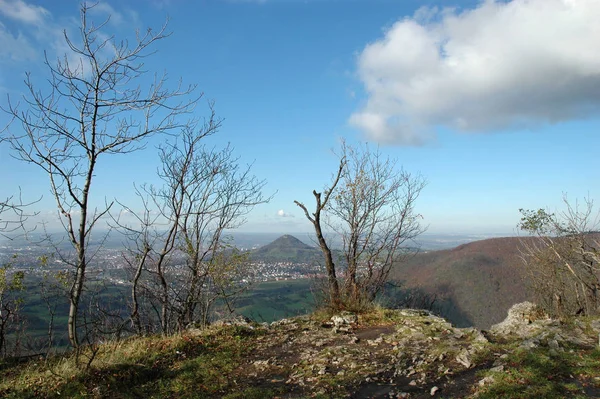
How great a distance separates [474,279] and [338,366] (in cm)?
6957

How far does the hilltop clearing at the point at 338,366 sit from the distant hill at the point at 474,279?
39.1 metres

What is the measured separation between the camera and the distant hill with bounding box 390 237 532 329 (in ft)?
165

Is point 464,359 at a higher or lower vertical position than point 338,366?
higher

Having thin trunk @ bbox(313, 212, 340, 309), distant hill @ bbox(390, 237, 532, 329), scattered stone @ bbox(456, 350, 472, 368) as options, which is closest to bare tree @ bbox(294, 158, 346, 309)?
thin trunk @ bbox(313, 212, 340, 309)

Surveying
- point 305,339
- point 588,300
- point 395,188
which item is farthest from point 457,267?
point 305,339

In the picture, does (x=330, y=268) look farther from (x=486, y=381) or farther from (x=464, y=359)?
(x=486, y=381)

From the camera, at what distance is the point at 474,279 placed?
218 ft

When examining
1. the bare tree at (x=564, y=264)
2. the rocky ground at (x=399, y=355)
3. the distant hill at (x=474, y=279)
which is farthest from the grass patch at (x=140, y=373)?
the distant hill at (x=474, y=279)

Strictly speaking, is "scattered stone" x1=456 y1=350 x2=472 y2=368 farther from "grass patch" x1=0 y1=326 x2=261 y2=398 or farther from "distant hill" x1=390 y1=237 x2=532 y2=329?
"distant hill" x1=390 y1=237 x2=532 y2=329

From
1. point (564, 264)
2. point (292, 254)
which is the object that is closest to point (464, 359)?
point (564, 264)

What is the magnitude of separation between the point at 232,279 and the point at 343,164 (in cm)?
543

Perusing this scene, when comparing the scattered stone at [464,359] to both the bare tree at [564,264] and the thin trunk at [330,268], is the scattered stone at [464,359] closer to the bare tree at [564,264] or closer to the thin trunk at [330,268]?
the thin trunk at [330,268]

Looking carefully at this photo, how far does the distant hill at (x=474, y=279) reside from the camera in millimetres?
50162

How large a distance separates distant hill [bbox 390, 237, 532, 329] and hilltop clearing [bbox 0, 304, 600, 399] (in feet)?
128
